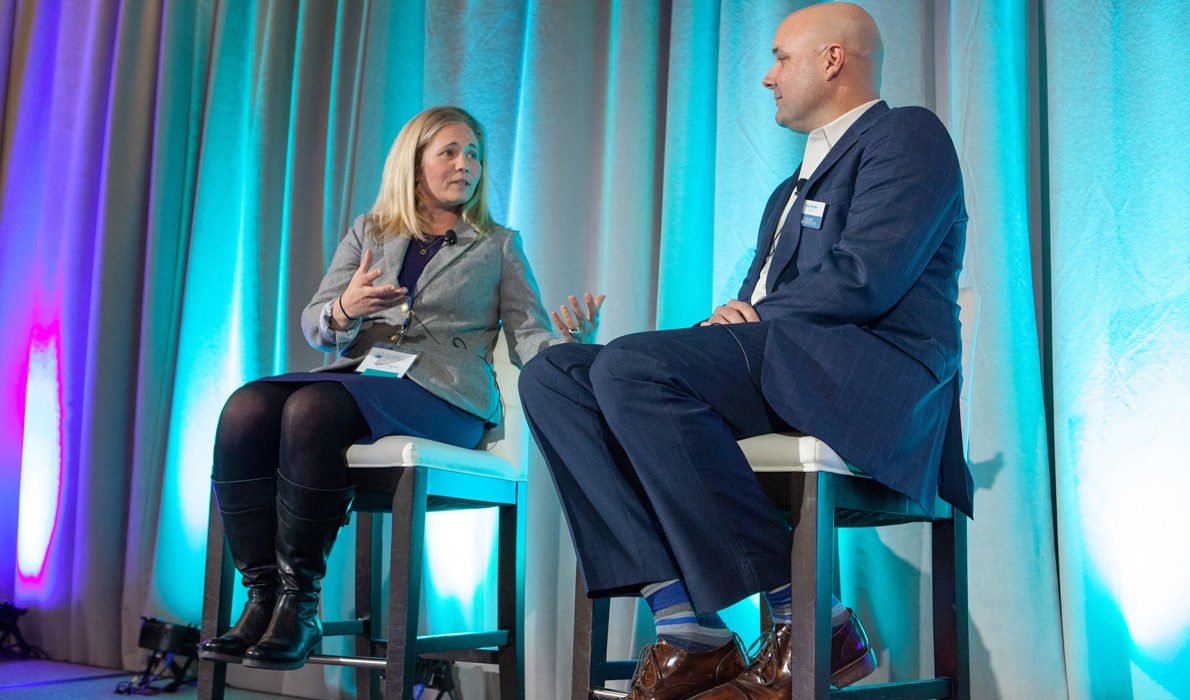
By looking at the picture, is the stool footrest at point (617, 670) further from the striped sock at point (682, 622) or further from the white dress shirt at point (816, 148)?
the white dress shirt at point (816, 148)

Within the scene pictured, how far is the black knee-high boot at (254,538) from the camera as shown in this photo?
69.6 inches

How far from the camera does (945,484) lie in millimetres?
1503

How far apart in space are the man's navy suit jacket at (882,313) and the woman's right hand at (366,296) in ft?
2.32

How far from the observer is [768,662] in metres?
1.32

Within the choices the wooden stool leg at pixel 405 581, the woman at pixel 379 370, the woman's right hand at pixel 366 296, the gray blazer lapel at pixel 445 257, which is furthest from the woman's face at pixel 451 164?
the wooden stool leg at pixel 405 581

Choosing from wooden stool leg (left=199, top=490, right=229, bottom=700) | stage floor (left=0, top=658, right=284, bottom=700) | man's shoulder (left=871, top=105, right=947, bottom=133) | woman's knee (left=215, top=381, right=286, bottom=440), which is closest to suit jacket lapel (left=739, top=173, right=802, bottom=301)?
man's shoulder (left=871, top=105, right=947, bottom=133)

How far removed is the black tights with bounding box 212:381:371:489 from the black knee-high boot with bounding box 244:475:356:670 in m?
0.03

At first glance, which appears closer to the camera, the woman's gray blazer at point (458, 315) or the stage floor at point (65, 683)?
the woman's gray blazer at point (458, 315)

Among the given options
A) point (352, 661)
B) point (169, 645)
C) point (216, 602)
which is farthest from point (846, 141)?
point (169, 645)

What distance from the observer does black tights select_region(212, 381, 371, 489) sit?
176cm

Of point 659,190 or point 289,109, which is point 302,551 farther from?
point 289,109

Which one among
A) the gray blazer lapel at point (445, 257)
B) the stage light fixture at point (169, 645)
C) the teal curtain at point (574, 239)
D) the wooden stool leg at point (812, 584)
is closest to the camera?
the wooden stool leg at point (812, 584)

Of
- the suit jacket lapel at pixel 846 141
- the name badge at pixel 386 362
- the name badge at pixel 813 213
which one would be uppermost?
the suit jacket lapel at pixel 846 141

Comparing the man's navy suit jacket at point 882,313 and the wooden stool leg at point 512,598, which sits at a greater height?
the man's navy suit jacket at point 882,313
